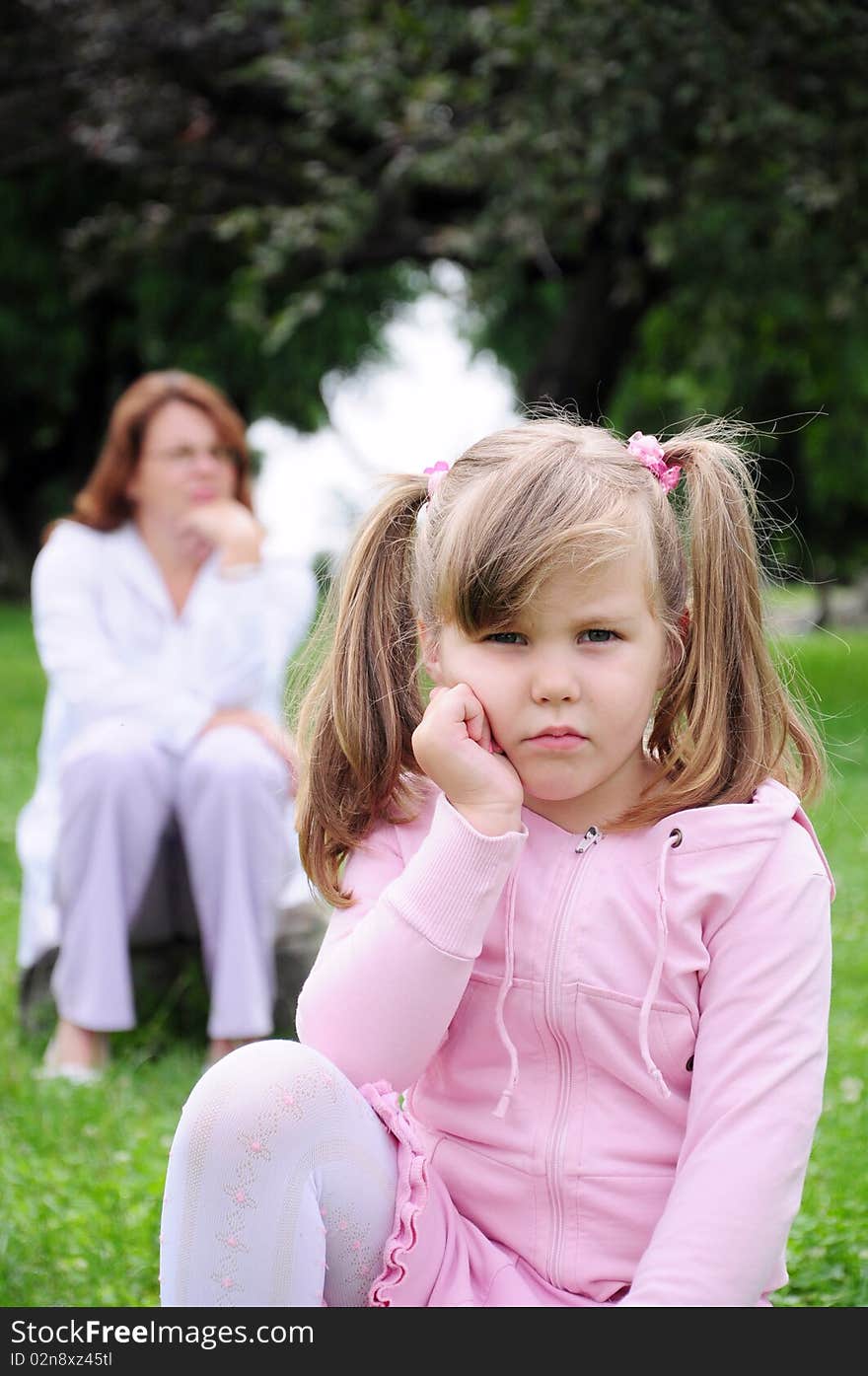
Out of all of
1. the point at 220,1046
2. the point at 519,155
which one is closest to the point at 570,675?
the point at 220,1046

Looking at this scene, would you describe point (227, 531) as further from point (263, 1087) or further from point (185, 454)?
point (263, 1087)

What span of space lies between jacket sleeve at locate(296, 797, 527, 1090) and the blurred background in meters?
0.51

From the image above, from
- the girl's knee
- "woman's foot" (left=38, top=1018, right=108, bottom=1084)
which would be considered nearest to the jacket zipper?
the girl's knee

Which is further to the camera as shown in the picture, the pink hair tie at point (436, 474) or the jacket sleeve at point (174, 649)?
the jacket sleeve at point (174, 649)

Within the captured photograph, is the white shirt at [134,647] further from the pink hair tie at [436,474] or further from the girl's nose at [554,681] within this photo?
the girl's nose at [554,681]

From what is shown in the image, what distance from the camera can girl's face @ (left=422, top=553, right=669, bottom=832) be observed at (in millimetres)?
1735

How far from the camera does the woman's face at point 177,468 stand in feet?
15.2

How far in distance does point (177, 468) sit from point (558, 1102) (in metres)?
3.16

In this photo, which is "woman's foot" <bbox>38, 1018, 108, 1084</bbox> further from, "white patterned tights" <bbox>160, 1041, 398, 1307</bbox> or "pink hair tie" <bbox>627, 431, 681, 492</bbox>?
"pink hair tie" <bbox>627, 431, 681, 492</bbox>

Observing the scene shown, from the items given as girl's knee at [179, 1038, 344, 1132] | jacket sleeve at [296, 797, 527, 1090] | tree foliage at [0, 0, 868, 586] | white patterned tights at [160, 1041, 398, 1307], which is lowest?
white patterned tights at [160, 1041, 398, 1307]

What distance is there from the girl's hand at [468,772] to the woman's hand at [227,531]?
9.26 feet

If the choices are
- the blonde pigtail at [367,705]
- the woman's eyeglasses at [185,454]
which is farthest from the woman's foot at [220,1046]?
the blonde pigtail at [367,705]

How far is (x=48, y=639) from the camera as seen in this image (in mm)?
4363
